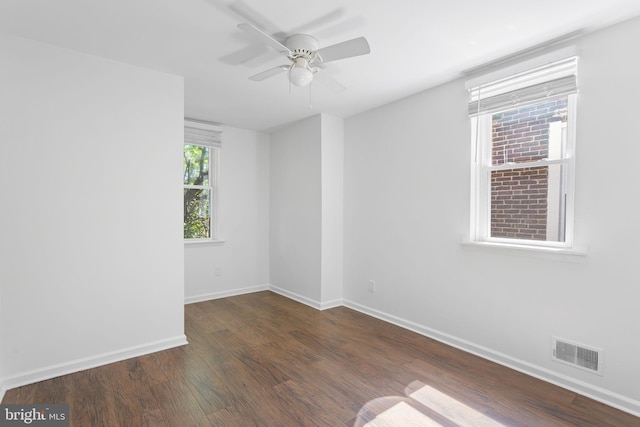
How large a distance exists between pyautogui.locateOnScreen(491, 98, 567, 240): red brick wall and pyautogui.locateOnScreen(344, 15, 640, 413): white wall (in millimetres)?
217

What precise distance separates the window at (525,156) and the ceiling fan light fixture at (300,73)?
57.8 inches

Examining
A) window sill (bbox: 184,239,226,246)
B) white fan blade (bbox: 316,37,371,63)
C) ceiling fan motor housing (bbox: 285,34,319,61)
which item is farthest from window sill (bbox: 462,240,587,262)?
window sill (bbox: 184,239,226,246)

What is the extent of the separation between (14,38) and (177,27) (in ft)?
3.81

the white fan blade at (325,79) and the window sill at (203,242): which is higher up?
the white fan blade at (325,79)

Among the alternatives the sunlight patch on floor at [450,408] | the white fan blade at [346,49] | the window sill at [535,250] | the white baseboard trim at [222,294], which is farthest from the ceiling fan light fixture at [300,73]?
the white baseboard trim at [222,294]

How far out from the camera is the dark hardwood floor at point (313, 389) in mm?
1915

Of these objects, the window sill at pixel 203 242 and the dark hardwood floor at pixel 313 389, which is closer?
the dark hardwood floor at pixel 313 389

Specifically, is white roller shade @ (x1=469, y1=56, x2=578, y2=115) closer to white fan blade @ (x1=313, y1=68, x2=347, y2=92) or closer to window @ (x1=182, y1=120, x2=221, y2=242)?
white fan blade @ (x1=313, y1=68, x2=347, y2=92)

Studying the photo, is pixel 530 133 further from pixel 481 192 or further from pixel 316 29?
pixel 316 29

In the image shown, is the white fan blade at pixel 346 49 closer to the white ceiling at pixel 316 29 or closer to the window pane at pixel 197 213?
the white ceiling at pixel 316 29

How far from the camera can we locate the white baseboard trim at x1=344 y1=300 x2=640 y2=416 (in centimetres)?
199

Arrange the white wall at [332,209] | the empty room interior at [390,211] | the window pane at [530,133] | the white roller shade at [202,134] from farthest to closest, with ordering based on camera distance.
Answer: the white roller shade at [202,134] → the white wall at [332,209] → the window pane at [530,133] → the empty room interior at [390,211]

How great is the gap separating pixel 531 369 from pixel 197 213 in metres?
3.97

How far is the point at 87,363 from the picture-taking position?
8.05ft
